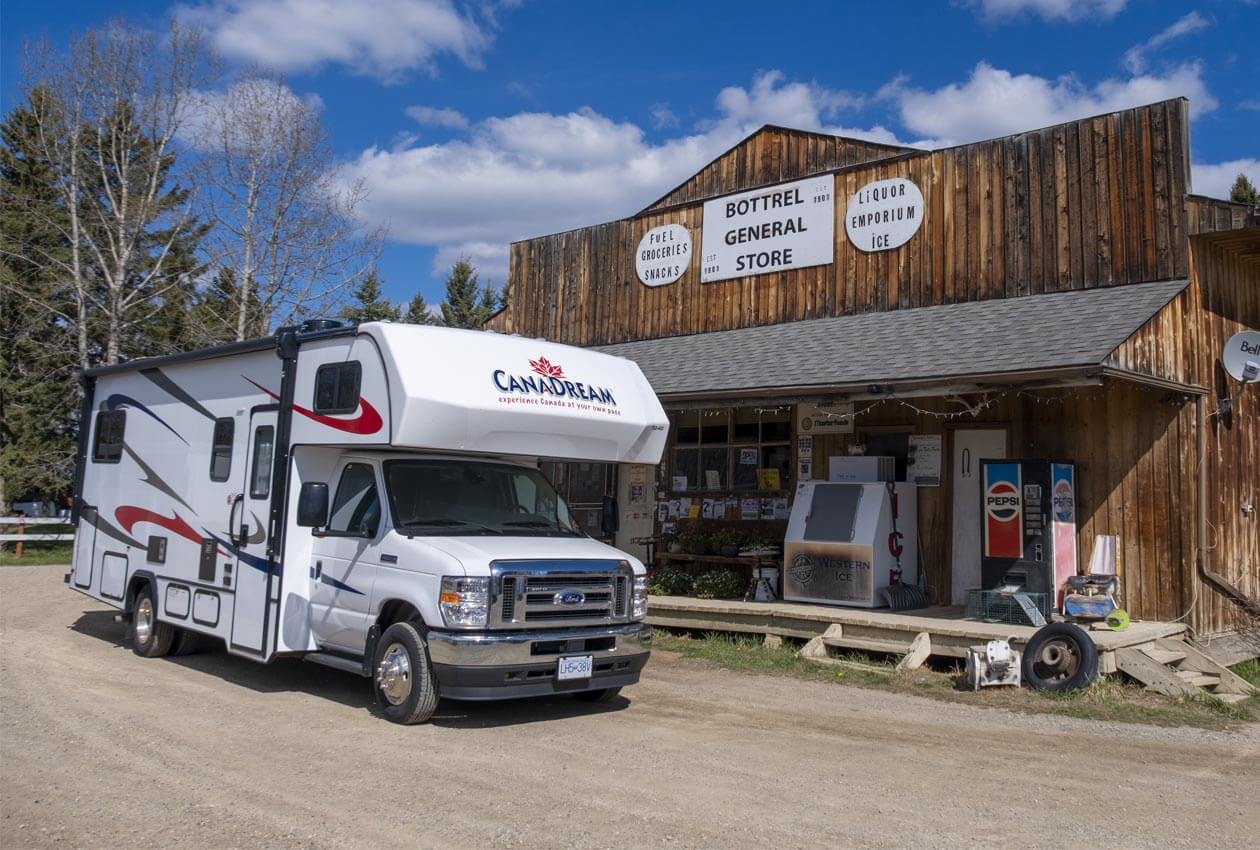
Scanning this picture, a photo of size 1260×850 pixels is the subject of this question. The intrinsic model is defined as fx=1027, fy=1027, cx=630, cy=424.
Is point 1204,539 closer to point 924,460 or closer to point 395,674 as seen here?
point 924,460

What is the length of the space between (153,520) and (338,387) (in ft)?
11.3

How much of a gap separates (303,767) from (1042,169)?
408 inches

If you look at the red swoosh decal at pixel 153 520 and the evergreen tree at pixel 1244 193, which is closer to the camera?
the red swoosh decal at pixel 153 520

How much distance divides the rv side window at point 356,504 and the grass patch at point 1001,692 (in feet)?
13.7

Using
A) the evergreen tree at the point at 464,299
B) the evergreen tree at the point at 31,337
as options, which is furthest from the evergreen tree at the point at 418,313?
the evergreen tree at the point at 31,337

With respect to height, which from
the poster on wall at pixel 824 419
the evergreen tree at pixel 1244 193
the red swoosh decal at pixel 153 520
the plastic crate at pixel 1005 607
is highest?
the evergreen tree at pixel 1244 193

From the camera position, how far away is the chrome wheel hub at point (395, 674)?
727cm

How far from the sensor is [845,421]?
13.0 m

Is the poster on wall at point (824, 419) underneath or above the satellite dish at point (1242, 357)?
underneath

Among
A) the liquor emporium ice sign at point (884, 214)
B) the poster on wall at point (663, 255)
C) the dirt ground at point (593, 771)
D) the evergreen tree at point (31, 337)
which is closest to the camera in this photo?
the dirt ground at point (593, 771)

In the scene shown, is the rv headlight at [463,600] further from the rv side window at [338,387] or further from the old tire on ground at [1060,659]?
the old tire on ground at [1060,659]

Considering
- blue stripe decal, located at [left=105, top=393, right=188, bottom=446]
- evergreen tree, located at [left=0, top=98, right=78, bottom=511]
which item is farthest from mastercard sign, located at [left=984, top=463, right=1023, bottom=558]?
evergreen tree, located at [left=0, top=98, right=78, bottom=511]

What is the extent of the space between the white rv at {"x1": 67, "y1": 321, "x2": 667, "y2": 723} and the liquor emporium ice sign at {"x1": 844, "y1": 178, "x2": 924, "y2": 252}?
231 inches

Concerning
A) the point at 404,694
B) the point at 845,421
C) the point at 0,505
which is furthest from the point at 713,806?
the point at 0,505
